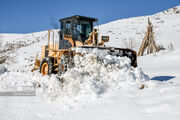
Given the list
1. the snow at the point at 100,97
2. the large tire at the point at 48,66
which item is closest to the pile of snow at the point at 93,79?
the snow at the point at 100,97

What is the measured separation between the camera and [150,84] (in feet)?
14.2

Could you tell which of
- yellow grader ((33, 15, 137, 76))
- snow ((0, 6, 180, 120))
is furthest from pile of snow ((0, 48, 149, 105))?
yellow grader ((33, 15, 137, 76))

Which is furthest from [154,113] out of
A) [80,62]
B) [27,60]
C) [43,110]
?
[27,60]

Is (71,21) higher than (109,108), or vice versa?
(71,21)

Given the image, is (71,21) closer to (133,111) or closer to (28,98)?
(28,98)

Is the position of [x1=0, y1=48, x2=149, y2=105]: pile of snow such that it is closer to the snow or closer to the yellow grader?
the snow

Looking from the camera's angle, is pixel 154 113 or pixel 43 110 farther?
pixel 43 110

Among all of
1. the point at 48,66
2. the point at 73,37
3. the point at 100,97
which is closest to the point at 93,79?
the point at 100,97

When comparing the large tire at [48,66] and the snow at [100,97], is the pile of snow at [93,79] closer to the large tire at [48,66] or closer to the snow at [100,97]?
the snow at [100,97]

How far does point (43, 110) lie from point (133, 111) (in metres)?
1.94

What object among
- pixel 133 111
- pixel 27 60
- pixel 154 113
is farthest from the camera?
pixel 27 60

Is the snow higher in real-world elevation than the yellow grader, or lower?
lower

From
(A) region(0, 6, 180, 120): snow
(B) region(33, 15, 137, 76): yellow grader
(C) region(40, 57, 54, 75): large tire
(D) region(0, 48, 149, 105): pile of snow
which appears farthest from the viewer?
(C) region(40, 57, 54, 75): large tire

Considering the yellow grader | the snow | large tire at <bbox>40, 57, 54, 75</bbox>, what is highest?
the yellow grader
